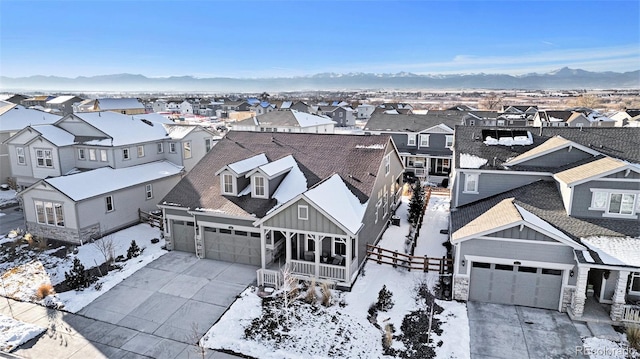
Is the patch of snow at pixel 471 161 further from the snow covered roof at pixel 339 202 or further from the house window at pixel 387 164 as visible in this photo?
the snow covered roof at pixel 339 202

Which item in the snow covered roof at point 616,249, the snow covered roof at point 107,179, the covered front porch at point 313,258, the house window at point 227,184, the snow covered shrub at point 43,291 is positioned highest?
the house window at point 227,184

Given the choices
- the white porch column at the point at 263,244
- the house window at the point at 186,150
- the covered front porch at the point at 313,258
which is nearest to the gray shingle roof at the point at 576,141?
the covered front porch at the point at 313,258

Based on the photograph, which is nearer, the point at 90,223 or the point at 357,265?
the point at 357,265

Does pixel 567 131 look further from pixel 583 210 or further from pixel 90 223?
pixel 90 223

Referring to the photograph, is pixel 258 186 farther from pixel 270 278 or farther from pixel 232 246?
pixel 270 278

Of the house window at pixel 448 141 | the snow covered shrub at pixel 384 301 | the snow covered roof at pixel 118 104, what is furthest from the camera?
the snow covered roof at pixel 118 104

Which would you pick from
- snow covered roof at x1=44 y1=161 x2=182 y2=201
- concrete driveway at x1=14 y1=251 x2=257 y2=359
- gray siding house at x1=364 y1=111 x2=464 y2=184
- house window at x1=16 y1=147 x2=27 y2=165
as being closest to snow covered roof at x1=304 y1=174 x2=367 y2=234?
concrete driveway at x1=14 y1=251 x2=257 y2=359

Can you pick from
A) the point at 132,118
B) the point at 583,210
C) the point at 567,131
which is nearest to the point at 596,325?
the point at 583,210
